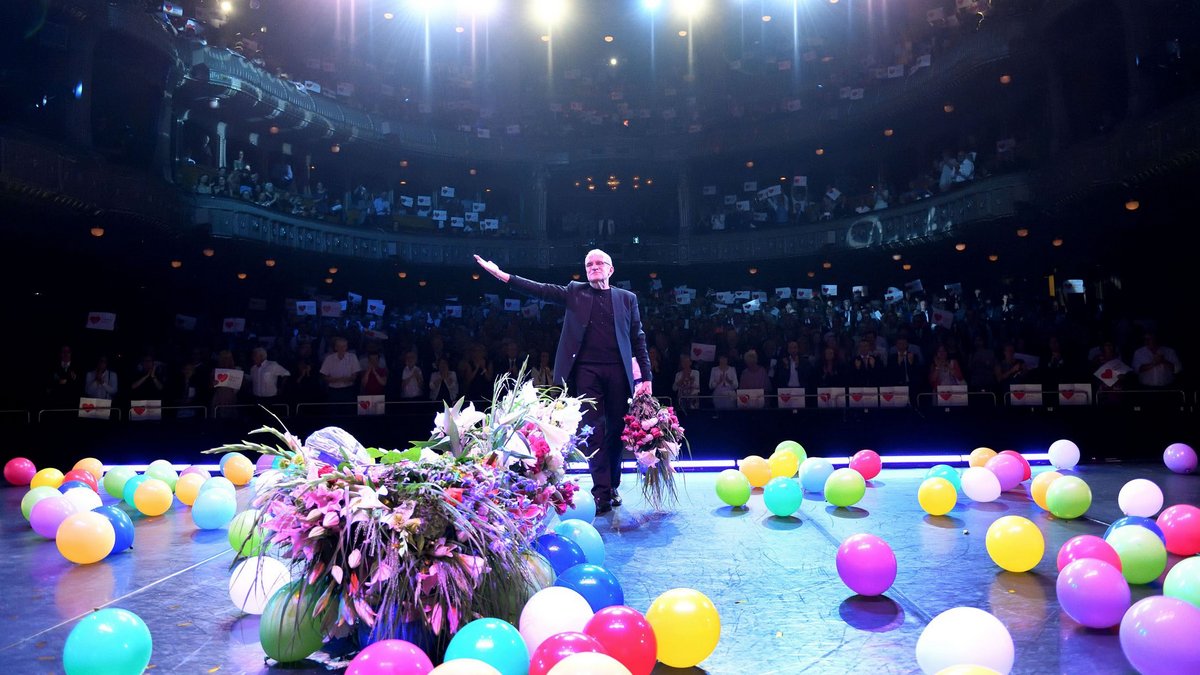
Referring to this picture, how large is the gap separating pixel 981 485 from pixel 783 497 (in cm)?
157

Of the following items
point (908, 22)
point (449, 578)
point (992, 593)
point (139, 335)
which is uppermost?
point (908, 22)

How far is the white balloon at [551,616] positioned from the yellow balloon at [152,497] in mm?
4167

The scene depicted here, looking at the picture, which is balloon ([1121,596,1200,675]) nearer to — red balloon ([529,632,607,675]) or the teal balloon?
red balloon ([529,632,607,675])

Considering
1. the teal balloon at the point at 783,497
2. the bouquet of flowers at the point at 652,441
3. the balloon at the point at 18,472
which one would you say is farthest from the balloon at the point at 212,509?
the balloon at the point at 18,472

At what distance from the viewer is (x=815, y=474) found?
587 cm

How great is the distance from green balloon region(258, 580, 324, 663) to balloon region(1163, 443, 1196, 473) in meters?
7.51

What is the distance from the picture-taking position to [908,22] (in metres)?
20.1

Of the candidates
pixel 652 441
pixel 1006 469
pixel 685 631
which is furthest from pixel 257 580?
pixel 1006 469

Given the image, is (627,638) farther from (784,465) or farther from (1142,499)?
(784,465)

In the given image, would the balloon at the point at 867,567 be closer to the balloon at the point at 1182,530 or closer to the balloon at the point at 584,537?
the balloon at the point at 584,537

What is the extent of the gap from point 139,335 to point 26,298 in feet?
7.53

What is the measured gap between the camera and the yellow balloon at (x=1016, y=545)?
3.37 metres

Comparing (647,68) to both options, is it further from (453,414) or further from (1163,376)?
(453,414)

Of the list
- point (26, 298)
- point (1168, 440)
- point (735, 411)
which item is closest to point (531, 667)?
point (735, 411)
